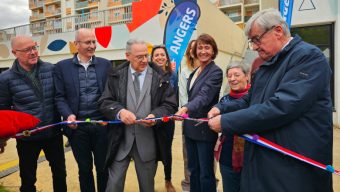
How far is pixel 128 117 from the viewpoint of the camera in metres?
2.51

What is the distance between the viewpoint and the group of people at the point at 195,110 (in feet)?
5.70

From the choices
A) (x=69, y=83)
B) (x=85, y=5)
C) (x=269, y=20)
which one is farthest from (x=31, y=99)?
(x=85, y=5)

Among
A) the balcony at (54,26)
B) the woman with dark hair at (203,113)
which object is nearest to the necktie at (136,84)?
the woman with dark hair at (203,113)

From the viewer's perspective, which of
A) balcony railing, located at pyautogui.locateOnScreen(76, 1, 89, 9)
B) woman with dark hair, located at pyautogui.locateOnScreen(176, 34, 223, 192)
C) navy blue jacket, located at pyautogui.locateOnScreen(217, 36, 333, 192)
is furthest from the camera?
balcony railing, located at pyautogui.locateOnScreen(76, 1, 89, 9)

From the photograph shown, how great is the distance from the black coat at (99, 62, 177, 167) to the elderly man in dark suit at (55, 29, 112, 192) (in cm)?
35

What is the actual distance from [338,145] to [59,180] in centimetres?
571

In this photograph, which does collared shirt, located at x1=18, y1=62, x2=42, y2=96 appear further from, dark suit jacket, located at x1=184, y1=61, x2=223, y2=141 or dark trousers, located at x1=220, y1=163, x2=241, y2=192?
dark trousers, located at x1=220, y1=163, x2=241, y2=192

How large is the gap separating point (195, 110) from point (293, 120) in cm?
125

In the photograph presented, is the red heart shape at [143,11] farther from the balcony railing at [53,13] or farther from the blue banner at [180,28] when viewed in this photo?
the balcony railing at [53,13]

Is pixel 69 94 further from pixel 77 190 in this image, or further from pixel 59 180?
pixel 77 190

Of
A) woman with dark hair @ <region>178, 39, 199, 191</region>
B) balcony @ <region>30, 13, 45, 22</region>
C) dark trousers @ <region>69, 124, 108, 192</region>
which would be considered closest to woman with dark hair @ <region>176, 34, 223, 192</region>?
woman with dark hair @ <region>178, 39, 199, 191</region>

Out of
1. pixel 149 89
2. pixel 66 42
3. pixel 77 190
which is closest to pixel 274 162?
pixel 149 89

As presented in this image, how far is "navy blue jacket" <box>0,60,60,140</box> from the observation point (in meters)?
3.08

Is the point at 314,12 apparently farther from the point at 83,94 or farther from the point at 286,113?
the point at 286,113
